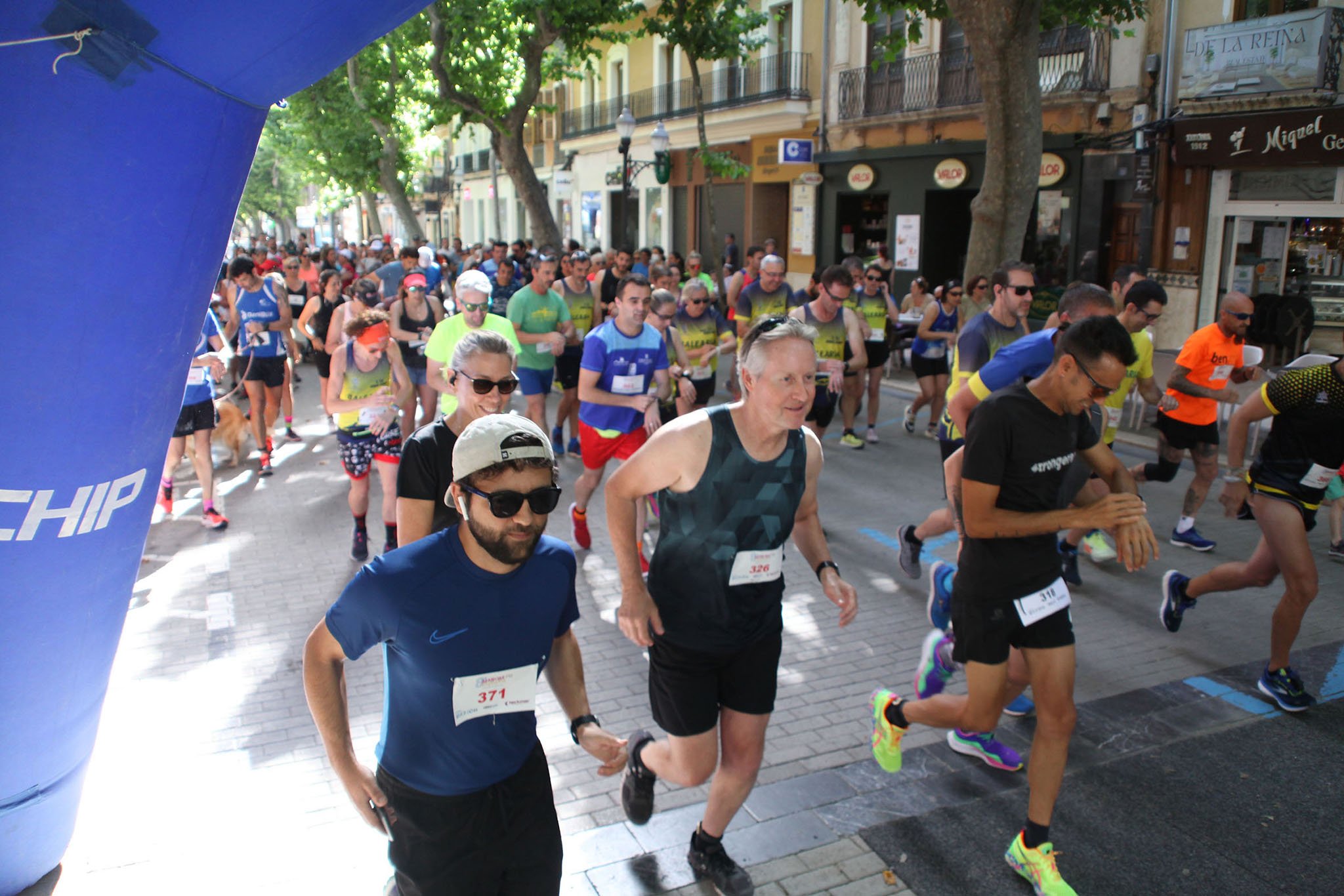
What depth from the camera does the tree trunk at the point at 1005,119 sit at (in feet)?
33.0

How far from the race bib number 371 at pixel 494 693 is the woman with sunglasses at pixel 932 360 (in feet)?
28.1

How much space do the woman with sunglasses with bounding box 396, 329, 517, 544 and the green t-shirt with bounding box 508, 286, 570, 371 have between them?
15.8 feet

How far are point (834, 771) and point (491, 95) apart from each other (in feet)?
63.9

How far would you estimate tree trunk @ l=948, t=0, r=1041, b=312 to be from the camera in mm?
10070

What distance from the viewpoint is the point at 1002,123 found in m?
10.5

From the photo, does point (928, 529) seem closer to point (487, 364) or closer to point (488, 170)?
point (487, 364)

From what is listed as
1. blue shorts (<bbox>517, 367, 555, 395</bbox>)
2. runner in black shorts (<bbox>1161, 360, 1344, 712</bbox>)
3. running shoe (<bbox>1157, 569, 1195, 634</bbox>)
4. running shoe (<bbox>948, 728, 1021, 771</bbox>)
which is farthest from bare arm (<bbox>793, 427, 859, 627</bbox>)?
blue shorts (<bbox>517, 367, 555, 395</bbox>)

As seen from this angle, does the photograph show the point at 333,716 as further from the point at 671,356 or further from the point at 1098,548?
the point at 671,356

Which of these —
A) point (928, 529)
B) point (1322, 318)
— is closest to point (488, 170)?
point (1322, 318)

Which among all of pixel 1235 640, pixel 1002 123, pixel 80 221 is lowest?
pixel 1235 640

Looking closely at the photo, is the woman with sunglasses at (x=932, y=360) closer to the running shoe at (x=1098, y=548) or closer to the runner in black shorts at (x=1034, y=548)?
the running shoe at (x=1098, y=548)

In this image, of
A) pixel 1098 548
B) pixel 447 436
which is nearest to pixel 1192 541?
pixel 1098 548

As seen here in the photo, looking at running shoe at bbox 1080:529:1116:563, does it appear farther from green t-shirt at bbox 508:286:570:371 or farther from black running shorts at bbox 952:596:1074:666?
green t-shirt at bbox 508:286:570:371

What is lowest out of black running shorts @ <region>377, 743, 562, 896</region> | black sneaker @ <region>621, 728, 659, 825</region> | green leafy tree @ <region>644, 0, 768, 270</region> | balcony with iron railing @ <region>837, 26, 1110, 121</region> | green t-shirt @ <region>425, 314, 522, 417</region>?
black sneaker @ <region>621, 728, 659, 825</region>
